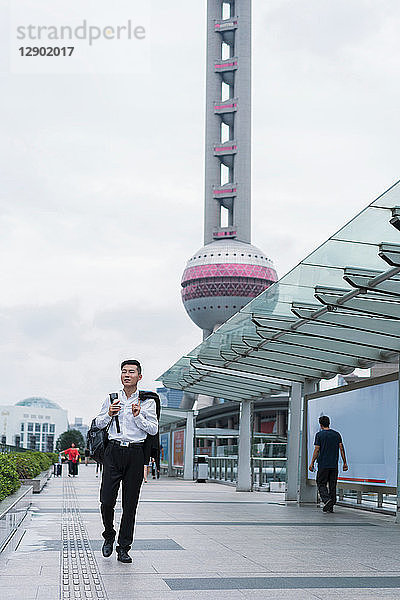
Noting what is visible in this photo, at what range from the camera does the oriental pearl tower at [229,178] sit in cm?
13050

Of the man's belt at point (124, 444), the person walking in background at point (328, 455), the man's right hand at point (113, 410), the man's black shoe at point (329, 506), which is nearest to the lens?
the man's right hand at point (113, 410)

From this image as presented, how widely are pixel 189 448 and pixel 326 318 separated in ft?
72.1

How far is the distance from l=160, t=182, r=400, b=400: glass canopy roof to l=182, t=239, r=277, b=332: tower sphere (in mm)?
109796

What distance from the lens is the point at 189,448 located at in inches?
1352

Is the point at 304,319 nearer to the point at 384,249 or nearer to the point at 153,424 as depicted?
the point at 384,249

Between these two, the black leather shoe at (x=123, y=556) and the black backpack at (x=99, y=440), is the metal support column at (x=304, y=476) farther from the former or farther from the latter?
the black backpack at (x=99, y=440)

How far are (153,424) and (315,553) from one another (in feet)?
Result: 8.03

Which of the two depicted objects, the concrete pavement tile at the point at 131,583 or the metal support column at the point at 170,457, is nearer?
the concrete pavement tile at the point at 131,583

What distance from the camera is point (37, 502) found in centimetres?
1672

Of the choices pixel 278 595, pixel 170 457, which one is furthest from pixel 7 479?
pixel 170 457

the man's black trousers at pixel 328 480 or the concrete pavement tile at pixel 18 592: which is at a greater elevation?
the man's black trousers at pixel 328 480

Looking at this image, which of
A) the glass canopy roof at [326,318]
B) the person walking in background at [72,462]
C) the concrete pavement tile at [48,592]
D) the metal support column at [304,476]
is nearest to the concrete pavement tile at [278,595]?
→ the concrete pavement tile at [48,592]

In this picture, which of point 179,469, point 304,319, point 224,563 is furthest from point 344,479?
point 179,469

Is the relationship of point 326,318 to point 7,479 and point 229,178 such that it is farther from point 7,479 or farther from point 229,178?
point 229,178
